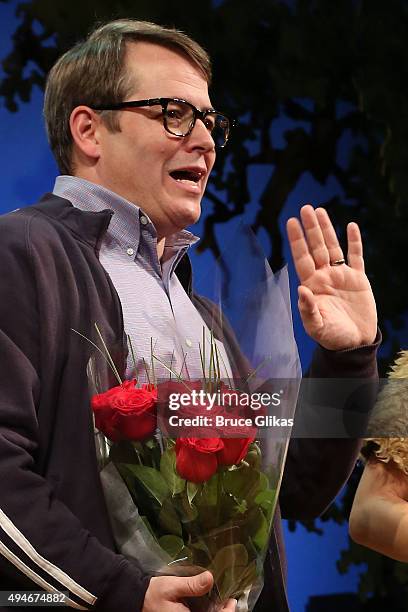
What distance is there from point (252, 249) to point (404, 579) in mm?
1670

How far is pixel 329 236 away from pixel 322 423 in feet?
0.97

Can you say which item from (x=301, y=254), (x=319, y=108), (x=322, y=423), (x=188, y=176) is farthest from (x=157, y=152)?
(x=319, y=108)

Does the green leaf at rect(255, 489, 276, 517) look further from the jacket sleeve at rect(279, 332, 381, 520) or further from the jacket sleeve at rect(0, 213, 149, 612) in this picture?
the jacket sleeve at rect(279, 332, 381, 520)

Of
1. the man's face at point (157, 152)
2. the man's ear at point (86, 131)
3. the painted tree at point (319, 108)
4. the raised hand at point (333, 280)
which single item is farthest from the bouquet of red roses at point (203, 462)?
the painted tree at point (319, 108)

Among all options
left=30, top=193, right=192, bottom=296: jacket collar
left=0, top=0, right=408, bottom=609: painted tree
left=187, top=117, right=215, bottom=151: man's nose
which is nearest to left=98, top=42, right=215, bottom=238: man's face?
left=187, top=117, right=215, bottom=151: man's nose

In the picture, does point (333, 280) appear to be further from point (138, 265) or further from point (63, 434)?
point (63, 434)

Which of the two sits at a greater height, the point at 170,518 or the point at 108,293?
the point at 108,293

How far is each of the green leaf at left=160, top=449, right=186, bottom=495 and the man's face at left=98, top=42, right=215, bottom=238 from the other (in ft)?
1.78

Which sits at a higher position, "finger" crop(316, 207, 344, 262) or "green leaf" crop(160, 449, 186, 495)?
"finger" crop(316, 207, 344, 262)

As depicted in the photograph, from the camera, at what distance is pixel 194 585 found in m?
1.13

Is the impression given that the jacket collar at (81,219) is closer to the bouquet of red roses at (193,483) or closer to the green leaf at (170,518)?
the bouquet of red roses at (193,483)

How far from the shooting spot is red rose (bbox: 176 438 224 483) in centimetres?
112

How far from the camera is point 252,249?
127 cm

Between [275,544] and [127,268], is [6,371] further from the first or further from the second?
[275,544]
